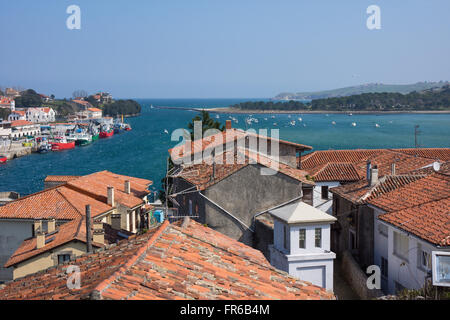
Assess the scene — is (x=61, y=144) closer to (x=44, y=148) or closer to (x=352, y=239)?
(x=44, y=148)

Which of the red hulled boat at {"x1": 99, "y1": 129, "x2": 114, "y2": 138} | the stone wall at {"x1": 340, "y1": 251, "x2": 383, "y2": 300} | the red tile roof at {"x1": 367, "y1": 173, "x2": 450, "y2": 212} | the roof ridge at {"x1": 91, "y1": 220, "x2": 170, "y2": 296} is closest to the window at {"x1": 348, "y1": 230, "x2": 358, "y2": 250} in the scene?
the stone wall at {"x1": 340, "y1": 251, "x2": 383, "y2": 300}

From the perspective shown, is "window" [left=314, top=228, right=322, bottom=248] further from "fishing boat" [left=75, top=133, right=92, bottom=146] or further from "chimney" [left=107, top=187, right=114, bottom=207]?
"fishing boat" [left=75, top=133, right=92, bottom=146]

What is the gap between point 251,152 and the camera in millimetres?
16328

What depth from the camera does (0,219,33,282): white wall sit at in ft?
59.6

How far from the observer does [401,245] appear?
13195 millimetres

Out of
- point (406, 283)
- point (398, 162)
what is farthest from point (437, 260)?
point (398, 162)

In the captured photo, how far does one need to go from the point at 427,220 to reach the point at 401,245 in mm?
1270

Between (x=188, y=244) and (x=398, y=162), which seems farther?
(x=398, y=162)

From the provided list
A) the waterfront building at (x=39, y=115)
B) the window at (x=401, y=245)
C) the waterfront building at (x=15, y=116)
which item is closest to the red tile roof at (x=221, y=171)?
the window at (x=401, y=245)

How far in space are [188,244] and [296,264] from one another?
4.83 meters

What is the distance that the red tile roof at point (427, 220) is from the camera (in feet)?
36.9

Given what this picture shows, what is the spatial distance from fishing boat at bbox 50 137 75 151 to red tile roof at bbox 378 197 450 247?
77.2 metres

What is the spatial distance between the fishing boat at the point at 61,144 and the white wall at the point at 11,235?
2701 inches

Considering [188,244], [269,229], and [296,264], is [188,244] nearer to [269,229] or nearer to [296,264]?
[296,264]
